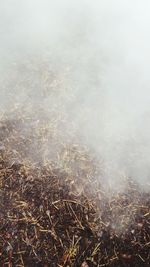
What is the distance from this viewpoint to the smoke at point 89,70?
3.78 meters

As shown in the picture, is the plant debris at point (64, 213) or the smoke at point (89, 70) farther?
the smoke at point (89, 70)

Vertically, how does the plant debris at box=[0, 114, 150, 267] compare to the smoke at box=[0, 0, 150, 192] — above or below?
below

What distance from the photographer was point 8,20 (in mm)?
5223

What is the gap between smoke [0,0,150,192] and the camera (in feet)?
12.4

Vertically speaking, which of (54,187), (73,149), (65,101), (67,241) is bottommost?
(67,241)

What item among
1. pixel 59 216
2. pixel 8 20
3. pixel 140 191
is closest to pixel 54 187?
pixel 59 216

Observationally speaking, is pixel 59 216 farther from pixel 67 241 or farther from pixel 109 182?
pixel 109 182

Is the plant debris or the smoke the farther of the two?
the smoke

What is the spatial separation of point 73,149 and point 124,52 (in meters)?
1.96

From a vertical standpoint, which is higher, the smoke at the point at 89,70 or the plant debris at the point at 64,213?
the smoke at the point at 89,70

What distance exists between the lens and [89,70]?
4.52 meters

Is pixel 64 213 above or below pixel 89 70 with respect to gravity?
below

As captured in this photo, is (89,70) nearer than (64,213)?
No

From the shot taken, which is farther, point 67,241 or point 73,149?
point 73,149
